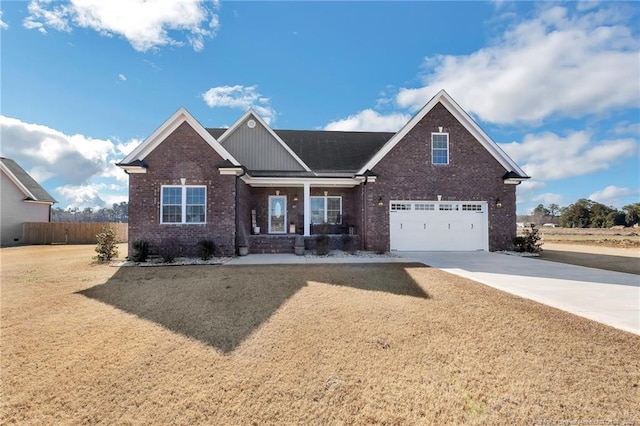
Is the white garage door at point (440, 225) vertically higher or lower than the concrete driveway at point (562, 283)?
higher

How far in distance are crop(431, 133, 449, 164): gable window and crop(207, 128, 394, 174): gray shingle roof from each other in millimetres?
3982

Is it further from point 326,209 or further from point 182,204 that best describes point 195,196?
point 326,209

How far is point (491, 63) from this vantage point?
1294 centimetres

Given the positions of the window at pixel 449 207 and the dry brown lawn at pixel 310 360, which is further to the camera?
the window at pixel 449 207

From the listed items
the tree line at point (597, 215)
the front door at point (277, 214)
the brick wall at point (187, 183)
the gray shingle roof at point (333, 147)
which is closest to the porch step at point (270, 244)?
the brick wall at point (187, 183)

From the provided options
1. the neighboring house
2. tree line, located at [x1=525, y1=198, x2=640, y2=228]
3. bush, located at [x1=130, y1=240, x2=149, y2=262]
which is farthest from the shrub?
tree line, located at [x1=525, y1=198, x2=640, y2=228]

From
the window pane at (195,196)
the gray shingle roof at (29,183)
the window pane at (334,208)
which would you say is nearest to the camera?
the window pane at (195,196)

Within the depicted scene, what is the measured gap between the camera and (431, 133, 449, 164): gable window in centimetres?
1410

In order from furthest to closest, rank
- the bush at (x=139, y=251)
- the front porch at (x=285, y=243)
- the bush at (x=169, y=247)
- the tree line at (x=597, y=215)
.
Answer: the tree line at (x=597, y=215) → the front porch at (x=285, y=243) → the bush at (x=169, y=247) → the bush at (x=139, y=251)

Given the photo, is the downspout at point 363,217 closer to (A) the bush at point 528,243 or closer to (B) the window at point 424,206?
(B) the window at point 424,206

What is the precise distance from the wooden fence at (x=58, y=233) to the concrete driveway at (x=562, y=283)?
2169 centimetres

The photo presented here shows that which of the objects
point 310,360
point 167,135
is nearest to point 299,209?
point 167,135

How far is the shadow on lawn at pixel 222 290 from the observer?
4.92 metres

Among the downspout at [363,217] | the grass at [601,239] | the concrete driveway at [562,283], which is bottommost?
the concrete driveway at [562,283]
